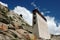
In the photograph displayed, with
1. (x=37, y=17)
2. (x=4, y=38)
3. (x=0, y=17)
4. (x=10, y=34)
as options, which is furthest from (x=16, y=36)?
(x=37, y=17)

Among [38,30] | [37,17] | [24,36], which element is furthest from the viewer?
[37,17]

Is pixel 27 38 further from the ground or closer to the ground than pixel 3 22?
closer to the ground

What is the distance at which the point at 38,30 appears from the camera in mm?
66750

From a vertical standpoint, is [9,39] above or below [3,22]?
below

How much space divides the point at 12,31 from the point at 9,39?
2.95 m

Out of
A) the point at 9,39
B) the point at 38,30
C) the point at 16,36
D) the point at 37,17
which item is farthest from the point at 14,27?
the point at 37,17

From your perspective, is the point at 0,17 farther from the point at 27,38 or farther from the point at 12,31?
the point at 27,38

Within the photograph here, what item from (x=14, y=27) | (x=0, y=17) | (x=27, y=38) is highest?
(x=0, y=17)

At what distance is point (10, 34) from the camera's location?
28234 millimetres

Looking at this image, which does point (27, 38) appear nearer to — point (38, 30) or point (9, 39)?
point (9, 39)

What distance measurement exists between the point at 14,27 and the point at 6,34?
4.38 metres

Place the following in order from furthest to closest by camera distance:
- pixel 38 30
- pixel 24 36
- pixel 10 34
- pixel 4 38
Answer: pixel 38 30 → pixel 24 36 → pixel 10 34 → pixel 4 38

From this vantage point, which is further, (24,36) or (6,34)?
(24,36)

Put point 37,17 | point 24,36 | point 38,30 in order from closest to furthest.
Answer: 1. point 24,36
2. point 38,30
3. point 37,17
